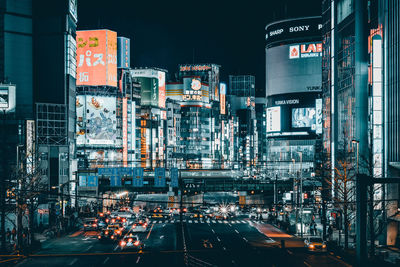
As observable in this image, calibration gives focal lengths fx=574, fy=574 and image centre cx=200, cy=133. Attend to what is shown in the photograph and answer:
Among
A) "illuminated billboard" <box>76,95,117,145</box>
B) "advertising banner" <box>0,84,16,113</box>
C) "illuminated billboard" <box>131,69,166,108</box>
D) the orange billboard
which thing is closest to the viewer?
"advertising banner" <box>0,84,16,113</box>

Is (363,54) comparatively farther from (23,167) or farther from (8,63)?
(8,63)

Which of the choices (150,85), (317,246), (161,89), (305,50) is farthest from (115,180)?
(161,89)

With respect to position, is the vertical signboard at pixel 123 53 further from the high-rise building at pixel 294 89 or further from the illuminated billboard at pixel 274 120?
the high-rise building at pixel 294 89

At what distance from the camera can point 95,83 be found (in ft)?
386

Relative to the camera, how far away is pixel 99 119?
11881 centimetres

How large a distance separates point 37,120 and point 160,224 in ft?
75.5

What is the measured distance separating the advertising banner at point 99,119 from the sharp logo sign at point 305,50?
48716 millimetres

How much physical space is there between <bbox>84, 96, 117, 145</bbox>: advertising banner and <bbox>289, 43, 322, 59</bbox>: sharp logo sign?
1918 inches

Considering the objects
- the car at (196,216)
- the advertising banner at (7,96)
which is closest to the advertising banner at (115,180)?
the advertising banner at (7,96)

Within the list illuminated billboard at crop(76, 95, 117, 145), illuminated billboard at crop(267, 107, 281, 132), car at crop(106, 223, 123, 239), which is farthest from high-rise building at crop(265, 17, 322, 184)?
car at crop(106, 223, 123, 239)

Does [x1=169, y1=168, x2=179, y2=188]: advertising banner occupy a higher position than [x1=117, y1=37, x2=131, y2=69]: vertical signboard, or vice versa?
[x1=117, y1=37, x2=131, y2=69]: vertical signboard

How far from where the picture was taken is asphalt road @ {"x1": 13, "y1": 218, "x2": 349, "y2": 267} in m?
40.6

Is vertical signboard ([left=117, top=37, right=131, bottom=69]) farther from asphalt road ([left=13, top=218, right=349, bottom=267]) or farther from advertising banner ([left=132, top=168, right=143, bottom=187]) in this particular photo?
asphalt road ([left=13, top=218, right=349, bottom=267])

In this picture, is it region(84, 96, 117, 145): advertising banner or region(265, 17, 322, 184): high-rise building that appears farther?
region(265, 17, 322, 184): high-rise building
